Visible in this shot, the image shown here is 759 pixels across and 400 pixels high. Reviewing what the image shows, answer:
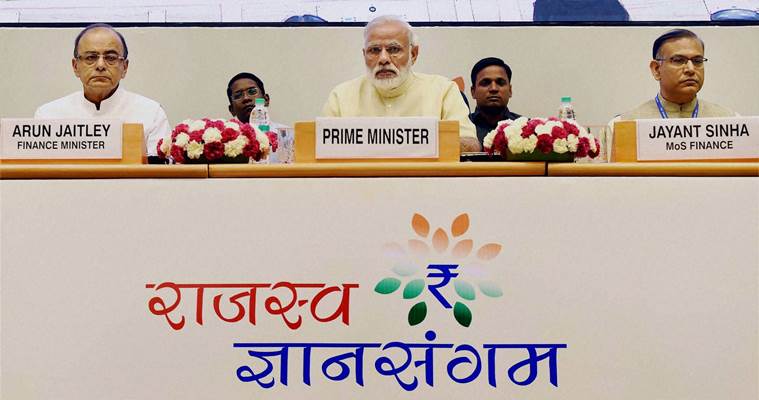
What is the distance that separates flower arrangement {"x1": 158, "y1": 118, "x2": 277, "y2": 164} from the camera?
87.9 inches

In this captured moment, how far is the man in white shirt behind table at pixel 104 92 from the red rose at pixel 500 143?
1914 mm

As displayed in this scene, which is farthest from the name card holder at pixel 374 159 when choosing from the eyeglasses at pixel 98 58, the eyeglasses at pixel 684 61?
the eyeglasses at pixel 98 58

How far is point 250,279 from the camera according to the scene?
7.00 ft

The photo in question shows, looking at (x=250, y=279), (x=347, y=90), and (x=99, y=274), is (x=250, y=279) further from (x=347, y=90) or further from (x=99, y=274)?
(x=347, y=90)

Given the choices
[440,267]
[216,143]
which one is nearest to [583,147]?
[440,267]

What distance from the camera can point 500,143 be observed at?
2.30 meters

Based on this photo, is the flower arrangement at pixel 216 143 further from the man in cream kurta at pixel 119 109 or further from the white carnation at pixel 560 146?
the man in cream kurta at pixel 119 109

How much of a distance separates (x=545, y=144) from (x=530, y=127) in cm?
9

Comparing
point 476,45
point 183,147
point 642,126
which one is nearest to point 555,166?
point 642,126

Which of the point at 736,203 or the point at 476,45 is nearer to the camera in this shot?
the point at 736,203

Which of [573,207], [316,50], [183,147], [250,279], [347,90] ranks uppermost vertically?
[316,50]

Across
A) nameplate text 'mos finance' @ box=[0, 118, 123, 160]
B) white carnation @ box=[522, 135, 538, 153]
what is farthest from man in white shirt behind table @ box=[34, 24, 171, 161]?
white carnation @ box=[522, 135, 538, 153]

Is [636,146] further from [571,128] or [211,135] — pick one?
[211,135]

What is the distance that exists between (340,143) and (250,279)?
433 millimetres
